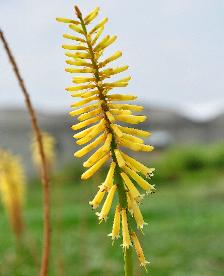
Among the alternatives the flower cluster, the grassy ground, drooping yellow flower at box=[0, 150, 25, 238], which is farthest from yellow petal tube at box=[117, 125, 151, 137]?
drooping yellow flower at box=[0, 150, 25, 238]

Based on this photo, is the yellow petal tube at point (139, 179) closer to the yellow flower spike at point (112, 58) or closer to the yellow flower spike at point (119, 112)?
the yellow flower spike at point (119, 112)

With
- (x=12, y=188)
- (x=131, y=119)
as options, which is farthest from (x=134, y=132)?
(x=12, y=188)

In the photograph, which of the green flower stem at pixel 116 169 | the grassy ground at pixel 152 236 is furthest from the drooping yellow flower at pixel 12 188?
the green flower stem at pixel 116 169

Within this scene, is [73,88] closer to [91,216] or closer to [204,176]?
[91,216]

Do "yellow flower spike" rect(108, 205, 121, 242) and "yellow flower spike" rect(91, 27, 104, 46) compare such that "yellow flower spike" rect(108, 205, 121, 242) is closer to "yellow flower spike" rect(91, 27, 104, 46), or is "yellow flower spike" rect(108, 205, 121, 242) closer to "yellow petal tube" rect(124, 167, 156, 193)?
"yellow petal tube" rect(124, 167, 156, 193)

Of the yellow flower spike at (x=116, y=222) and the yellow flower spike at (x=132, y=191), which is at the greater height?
the yellow flower spike at (x=132, y=191)

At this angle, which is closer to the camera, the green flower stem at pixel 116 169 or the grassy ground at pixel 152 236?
the green flower stem at pixel 116 169

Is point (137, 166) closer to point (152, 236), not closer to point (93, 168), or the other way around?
point (93, 168)
